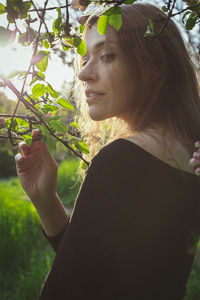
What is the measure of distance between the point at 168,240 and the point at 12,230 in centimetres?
339

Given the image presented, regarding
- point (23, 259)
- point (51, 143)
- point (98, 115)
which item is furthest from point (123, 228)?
point (23, 259)

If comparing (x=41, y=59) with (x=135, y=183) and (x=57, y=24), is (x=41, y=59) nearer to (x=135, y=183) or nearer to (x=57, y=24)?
(x=57, y=24)

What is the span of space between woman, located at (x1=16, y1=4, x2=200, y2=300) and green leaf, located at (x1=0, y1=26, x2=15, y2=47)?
0.41 metres

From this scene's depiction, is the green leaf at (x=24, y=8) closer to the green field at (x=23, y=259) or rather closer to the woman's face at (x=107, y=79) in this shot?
the woman's face at (x=107, y=79)

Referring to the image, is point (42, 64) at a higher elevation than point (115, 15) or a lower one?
lower

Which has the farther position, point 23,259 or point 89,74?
point 23,259

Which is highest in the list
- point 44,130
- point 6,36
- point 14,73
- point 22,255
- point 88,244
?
point 6,36

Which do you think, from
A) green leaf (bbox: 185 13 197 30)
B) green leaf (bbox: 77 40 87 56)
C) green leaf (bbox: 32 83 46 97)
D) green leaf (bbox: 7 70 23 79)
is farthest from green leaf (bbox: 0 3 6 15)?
green leaf (bbox: 185 13 197 30)

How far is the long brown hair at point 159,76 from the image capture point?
1.12m

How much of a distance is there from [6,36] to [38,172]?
2.37 ft

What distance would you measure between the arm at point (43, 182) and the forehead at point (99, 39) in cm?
44

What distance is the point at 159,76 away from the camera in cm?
119

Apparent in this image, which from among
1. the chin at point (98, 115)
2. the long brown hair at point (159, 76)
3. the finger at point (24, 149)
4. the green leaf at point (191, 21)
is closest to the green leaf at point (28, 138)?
the finger at point (24, 149)

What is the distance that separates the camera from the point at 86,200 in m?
0.88
